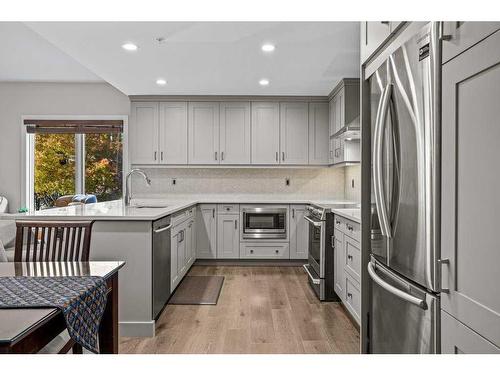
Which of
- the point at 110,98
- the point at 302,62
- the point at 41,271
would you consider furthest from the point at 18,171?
the point at 41,271

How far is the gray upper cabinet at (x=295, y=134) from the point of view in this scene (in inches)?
216

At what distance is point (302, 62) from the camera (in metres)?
3.92

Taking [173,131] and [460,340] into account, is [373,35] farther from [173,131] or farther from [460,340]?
[173,131]

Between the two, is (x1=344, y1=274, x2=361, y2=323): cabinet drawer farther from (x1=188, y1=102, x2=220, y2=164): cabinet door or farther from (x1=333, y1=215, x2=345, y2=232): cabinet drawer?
(x1=188, y1=102, x2=220, y2=164): cabinet door

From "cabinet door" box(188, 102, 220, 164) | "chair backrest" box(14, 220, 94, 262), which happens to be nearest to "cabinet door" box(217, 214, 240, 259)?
"cabinet door" box(188, 102, 220, 164)

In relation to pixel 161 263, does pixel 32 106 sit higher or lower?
higher

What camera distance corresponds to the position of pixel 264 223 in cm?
520

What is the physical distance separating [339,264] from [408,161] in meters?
2.16

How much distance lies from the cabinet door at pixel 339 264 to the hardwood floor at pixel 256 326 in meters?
0.17

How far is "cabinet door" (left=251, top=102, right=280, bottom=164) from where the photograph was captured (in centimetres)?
549

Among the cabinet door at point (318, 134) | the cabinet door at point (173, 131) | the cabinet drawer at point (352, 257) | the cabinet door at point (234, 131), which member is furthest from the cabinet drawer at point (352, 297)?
the cabinet door at point (173, 131)

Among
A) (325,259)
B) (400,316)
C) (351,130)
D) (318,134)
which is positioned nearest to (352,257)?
(325,259)

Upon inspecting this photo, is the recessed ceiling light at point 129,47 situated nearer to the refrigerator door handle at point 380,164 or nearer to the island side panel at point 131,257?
the island side panel at point 131,257
